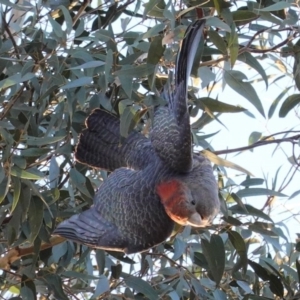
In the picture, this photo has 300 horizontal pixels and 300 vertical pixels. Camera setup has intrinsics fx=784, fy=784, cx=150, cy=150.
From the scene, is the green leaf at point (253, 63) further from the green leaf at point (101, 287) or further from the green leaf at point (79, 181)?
the green leaf at point (101, 287)

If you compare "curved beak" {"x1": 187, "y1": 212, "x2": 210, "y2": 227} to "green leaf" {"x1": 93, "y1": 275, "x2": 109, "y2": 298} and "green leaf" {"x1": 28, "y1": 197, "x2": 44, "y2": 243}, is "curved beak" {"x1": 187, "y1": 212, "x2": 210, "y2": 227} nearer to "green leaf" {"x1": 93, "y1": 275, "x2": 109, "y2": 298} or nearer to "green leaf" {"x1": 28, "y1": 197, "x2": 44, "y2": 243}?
"green leaf" {"x1": 28, "y1": 197, "x2": 44, "y2": 243}

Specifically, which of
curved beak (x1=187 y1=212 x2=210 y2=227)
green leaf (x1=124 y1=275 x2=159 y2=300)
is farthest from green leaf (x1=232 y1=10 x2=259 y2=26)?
green leaf (x1=124 y1=275 x2=159 y2=300)

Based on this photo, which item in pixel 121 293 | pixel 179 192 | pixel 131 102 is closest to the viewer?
pixel 179 192

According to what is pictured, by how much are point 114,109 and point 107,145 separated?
102mm

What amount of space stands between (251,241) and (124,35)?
68cm

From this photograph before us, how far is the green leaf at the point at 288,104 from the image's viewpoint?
1462 millimetres

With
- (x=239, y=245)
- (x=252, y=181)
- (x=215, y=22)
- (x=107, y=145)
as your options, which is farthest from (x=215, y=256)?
(x=215, y=22)

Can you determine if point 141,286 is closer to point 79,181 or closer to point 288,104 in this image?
point 79,181

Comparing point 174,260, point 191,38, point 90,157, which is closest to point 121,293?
point 174,260

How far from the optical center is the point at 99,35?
1.33 m

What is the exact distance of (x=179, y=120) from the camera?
111 centimetres

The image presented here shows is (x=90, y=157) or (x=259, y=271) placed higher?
(x=90, y=157)

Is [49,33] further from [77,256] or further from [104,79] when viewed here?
[77,256]

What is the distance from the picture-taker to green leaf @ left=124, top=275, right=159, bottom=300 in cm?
151
